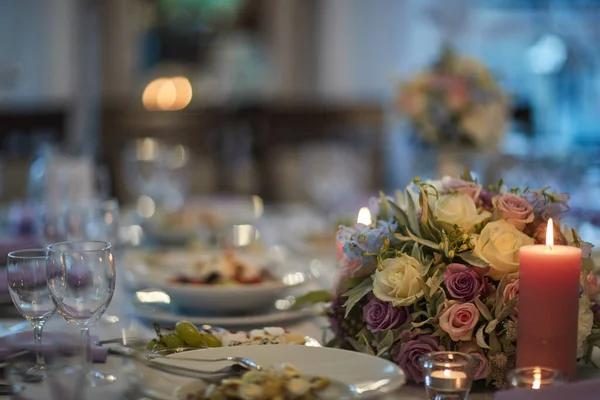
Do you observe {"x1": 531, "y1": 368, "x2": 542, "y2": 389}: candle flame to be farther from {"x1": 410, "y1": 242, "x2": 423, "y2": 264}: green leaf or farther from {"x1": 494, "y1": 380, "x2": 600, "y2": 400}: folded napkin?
{"x1": 410, "y1": 242, "x2": 423, "y2": 264}: green leaf

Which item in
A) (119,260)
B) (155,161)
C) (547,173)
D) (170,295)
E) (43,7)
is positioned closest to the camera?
(170,295)

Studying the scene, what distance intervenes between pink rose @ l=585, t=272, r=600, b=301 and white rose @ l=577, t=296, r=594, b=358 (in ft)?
0.07

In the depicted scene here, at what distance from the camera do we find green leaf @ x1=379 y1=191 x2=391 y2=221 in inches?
45.1

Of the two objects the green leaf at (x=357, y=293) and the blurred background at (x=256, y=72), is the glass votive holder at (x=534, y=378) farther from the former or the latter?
the blurred background at (x=256, y=72)

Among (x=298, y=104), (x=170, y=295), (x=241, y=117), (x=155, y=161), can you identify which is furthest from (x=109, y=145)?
(x=170, y=295)

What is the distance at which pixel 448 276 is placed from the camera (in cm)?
100

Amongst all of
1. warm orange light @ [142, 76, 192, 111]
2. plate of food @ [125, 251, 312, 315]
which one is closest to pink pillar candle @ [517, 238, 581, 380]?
plate of food @ [125, 251, 312, 315]

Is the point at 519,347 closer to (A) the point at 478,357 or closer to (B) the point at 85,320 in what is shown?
(A) the point at 478,357

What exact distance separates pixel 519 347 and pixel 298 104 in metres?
5.13

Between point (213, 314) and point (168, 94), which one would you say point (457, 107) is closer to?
point (213, 314)

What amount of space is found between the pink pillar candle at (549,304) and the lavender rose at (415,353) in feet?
0.36

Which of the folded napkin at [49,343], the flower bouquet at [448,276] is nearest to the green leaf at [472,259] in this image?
the flower bouquet at [448,276]

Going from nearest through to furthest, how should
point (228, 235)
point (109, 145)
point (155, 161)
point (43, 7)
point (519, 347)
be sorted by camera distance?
point (519, 347)
point (228, 235)
point (155, 161)
point (43, 7)
point (109, 145)

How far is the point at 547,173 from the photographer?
2.46m
